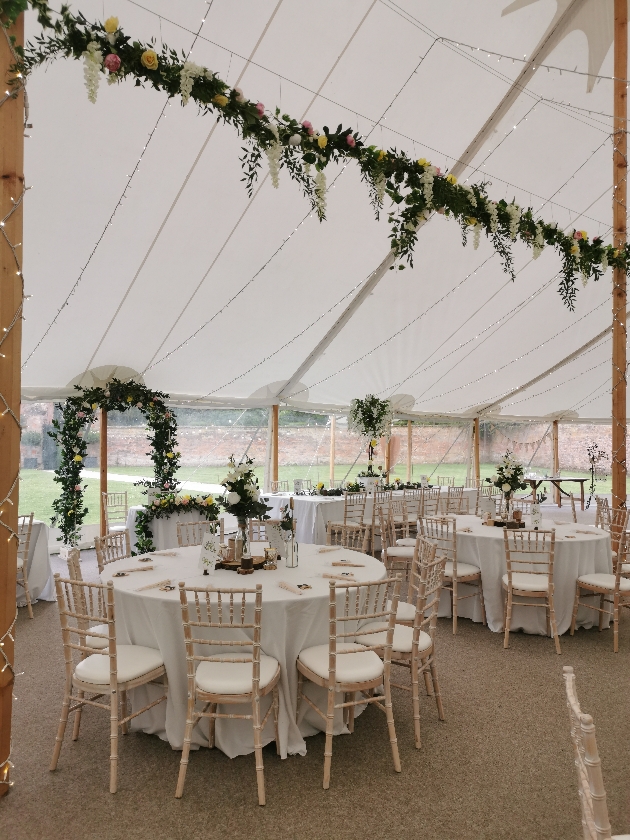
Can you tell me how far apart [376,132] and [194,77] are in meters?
3.52

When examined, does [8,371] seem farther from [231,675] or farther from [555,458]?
[555,458]

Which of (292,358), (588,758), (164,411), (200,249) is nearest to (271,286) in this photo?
(200,249)

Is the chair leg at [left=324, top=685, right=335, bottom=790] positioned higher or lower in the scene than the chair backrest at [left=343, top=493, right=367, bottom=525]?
lower

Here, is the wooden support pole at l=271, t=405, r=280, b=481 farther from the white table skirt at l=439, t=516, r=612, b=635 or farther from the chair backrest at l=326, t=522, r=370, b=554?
the white table skirt at l=439, t=516, r=612, b=635

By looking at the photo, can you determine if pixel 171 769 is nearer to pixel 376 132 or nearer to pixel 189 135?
pixel 189 135

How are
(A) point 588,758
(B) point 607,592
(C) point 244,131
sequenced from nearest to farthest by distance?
1. (A) point 588,758
2. (C) point 244,131
3. (B) point 607,592

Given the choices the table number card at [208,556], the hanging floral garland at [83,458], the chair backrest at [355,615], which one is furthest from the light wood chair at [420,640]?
the hanging floral garland at [83,458]

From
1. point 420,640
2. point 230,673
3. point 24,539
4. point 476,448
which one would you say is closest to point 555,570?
point 420,640

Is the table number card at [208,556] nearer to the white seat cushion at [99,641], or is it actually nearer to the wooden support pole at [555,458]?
the white seat cushion at [99,641]

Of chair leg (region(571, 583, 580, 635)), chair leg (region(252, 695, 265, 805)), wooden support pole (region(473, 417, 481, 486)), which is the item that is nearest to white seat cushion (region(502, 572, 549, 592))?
chair leg (region(571, 583, 580, 635))

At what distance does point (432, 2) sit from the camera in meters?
5.25

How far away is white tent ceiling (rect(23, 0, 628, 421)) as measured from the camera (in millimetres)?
5000

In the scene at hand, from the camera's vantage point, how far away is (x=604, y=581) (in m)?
5.17

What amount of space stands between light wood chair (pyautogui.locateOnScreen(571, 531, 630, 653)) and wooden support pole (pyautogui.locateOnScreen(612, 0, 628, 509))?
1653mm
